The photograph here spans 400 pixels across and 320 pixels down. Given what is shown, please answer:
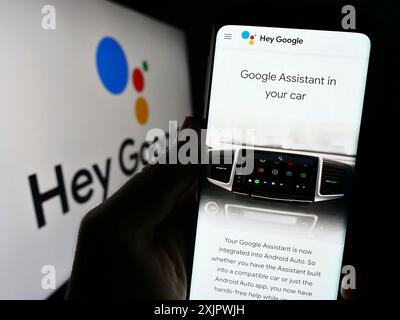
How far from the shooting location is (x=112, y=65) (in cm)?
85

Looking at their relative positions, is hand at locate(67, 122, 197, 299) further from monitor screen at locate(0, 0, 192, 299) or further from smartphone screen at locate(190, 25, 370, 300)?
monitor screen at locate(0, 0, 192, 299)

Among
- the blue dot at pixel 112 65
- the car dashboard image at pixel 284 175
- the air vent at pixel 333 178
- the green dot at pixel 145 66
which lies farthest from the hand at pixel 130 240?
the green dot at pixel 145 66

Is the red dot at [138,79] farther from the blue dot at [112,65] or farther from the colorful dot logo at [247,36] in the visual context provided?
the colorful dot logo at [247,36]

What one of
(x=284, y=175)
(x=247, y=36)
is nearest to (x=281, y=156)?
(x=284, y=175)

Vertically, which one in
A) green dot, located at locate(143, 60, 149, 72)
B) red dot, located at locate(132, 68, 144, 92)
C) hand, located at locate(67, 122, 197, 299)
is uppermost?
green dot, located at locate(143, 60, 149, 72)

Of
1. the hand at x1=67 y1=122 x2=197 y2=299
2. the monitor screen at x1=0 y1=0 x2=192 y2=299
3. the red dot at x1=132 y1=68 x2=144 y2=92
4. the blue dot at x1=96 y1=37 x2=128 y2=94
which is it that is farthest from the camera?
the red dot at x1=132 y1=68 x2=144 y2=92

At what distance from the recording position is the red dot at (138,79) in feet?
3.09

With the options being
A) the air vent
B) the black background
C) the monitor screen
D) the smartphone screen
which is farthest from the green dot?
the air vent

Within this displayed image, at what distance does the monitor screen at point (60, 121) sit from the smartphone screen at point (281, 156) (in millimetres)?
343

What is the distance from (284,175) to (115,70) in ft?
1.81

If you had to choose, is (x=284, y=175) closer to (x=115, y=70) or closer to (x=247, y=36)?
(x=247, y=36)

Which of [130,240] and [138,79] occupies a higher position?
[138,79]

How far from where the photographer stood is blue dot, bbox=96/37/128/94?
0.82m

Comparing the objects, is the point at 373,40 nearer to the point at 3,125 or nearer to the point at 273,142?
the point at 273,142
